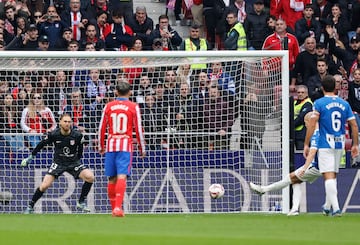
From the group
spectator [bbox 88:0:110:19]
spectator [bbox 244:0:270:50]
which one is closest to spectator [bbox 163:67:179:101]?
spectator [bbox 244:0:270:50]

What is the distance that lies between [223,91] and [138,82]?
1713mm

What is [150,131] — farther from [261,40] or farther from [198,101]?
[261,40]

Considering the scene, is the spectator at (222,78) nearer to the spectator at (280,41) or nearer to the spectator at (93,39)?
the spectator at (280,41)

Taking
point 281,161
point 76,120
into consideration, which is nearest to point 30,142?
point 76,120

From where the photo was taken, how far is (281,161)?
68.1ft

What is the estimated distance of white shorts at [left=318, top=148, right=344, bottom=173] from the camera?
17.3 m

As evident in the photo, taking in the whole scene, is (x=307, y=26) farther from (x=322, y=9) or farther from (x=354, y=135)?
(x=354, y=135)

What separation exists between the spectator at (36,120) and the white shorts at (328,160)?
19.7 feet

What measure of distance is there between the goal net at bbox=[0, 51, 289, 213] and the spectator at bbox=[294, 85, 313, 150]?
121cm

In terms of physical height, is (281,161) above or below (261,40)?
below

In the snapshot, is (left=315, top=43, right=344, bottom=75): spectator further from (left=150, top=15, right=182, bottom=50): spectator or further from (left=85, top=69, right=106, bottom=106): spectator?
(left=85, top=69, right=106, bottom=106): spectator

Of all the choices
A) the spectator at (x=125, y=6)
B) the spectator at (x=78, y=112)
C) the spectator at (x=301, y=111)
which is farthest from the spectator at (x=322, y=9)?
the spectator at (x=78, y=112)

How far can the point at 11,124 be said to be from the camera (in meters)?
21.7

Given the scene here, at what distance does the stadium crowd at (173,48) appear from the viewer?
21641mm
